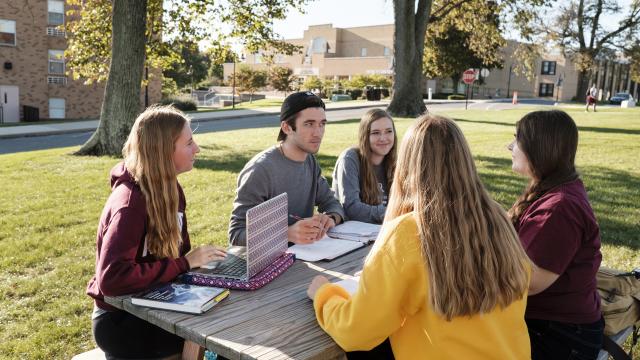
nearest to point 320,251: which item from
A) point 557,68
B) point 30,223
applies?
point 30,223

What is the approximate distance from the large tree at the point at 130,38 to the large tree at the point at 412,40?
7.71m

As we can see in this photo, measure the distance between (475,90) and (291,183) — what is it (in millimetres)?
71138

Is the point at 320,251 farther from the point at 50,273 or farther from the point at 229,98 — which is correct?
the point at 229,98

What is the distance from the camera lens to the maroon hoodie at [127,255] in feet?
7.58

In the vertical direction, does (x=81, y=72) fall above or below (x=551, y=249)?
above

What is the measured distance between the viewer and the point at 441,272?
188 cm

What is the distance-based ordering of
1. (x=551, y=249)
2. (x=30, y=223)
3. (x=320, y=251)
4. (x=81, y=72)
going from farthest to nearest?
(x=81, y=72)
(x=30, y=223)
(x=320, y=251)
(x=551, y=249)

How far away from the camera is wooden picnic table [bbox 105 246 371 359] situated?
1.95 m

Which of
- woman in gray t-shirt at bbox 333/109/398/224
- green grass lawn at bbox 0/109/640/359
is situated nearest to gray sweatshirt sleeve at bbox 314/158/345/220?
woman in gray t-shirt at bbox 333/109/398/224

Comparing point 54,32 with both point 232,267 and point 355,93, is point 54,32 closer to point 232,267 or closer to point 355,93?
point 355,93

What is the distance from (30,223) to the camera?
687 centimetres

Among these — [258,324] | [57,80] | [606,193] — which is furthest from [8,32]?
[258,324]

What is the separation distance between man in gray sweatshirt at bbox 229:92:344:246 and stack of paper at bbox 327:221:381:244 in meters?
0.06

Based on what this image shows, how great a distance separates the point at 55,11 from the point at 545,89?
69297 millimetres
